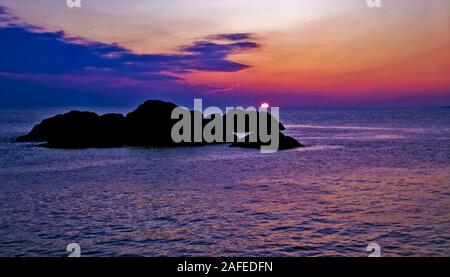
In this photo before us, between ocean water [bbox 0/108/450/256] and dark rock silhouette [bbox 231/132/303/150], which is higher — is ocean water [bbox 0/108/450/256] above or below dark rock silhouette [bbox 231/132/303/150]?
below

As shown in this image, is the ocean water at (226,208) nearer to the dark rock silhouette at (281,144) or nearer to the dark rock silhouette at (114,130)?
the dark rock silhouette at (281,144)

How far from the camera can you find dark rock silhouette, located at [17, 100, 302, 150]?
52.9 metres

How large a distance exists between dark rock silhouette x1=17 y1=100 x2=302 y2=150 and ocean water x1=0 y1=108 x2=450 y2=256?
16732 mm

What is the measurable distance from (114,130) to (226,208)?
42870 mm

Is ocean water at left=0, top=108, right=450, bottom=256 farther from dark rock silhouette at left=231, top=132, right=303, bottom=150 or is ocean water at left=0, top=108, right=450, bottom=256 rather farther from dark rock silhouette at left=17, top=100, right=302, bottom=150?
dark rock silhouette at left=17, top=100, right=302, bottom=150

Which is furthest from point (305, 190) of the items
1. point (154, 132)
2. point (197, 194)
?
point (154, 132)

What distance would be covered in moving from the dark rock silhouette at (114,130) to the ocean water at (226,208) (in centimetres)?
1673

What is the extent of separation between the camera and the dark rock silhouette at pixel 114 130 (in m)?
52.9

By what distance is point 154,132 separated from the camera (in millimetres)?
57906

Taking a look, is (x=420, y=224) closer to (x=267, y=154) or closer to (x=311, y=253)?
(x=311, y=253)

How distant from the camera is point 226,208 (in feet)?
61.1

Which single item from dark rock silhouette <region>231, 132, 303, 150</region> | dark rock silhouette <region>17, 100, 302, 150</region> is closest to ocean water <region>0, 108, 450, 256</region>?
dark rock silhouette <region>231, 132, 303, 150</region>

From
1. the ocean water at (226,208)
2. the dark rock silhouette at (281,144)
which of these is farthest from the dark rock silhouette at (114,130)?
the ocean water at (226,208)
